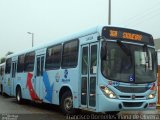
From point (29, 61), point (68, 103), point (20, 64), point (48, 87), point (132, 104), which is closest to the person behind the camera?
point (132, 104)

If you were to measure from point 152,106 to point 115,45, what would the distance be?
2390 millimetres

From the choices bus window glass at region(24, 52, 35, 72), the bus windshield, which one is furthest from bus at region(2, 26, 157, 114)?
bus window glass at region(24, 52, 35, 72)

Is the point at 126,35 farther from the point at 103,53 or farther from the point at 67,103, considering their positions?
the point at 67,103

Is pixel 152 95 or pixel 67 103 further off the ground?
pixel 152 95

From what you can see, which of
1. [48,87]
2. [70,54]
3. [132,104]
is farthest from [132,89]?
[48,87]

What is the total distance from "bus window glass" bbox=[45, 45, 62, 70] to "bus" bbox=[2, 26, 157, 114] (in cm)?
9

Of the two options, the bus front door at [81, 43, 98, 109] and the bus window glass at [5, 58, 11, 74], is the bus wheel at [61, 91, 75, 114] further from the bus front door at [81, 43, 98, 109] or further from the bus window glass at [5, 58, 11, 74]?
the bus window glass at [5, 58, 11, 74]

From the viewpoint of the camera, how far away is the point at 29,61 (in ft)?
61.6

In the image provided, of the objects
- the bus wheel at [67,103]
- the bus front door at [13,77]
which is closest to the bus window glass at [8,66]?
the bus front door at [13,77]

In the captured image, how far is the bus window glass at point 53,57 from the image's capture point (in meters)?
14.8

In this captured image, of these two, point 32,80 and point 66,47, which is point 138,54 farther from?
point 32,80

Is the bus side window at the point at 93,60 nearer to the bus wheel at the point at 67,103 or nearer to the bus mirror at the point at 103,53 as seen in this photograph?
the bus mirror at the point at 103,53

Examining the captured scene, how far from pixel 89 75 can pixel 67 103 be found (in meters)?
1.93

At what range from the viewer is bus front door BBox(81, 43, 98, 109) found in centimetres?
1188
